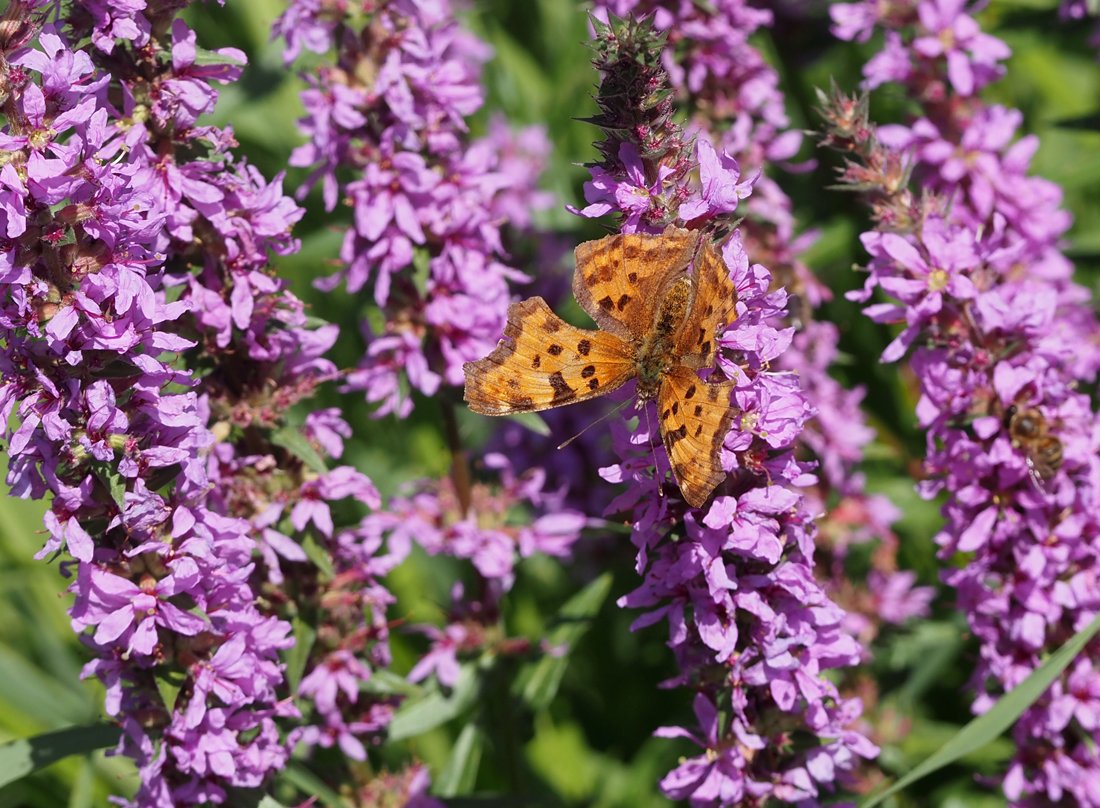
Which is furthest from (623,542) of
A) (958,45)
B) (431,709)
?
(958,45)

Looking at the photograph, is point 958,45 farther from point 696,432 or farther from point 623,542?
point 696,432

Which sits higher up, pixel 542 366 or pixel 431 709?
pixel 542 366

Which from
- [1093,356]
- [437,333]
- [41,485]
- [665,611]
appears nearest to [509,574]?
[437,333]

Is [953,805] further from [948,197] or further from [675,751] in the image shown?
[948,197]

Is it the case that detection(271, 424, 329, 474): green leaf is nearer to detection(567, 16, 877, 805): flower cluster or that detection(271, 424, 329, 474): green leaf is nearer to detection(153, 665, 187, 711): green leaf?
detection(153, 665, 187, 711): green leaf

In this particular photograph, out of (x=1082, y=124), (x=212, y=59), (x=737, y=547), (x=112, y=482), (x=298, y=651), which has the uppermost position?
(x=212, y=59)

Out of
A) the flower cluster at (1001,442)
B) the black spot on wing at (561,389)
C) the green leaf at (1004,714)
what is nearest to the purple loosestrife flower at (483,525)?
the black spot on wing at (561,389)

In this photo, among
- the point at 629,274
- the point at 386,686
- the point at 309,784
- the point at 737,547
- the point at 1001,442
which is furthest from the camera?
the point at 386,686
